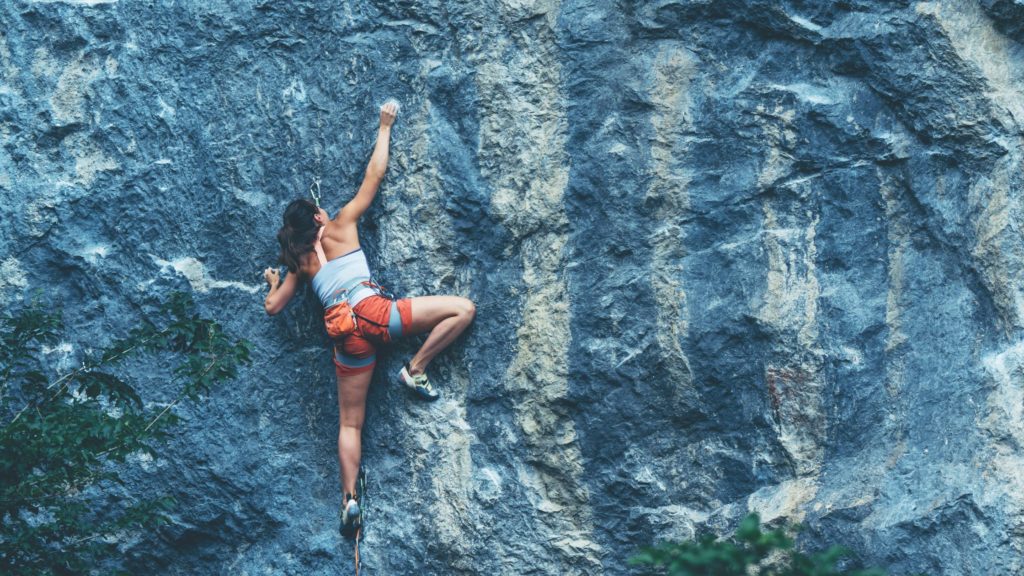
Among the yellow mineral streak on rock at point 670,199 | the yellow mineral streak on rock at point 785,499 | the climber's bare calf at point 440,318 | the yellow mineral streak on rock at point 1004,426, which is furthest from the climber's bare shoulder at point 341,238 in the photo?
the yellow mineral streak on rock at point 1004,426

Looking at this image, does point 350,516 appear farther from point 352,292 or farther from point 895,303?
point 895,303

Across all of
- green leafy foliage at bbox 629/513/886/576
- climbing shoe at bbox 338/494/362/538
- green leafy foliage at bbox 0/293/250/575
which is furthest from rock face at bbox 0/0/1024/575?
green leafy foliage at bbox 629/513/886/576

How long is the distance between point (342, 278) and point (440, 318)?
0.55 meters

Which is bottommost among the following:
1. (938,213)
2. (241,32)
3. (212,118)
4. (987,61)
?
(212,118)

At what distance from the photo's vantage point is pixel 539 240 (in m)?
5.73

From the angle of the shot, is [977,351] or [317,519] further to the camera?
[317,519]

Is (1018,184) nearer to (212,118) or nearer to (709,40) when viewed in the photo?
(709,40)

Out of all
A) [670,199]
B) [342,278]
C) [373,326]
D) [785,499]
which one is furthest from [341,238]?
[785,499]

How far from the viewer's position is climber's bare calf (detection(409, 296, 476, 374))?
5.71 m

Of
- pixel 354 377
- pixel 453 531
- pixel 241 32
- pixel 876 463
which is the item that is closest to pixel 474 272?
pixel 354 377

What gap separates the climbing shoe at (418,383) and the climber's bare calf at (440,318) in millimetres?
120

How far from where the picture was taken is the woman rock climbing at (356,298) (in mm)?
5695

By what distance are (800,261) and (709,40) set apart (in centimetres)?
118

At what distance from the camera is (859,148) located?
5434 mm
